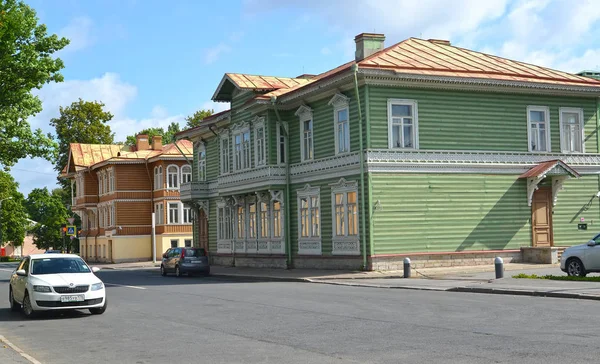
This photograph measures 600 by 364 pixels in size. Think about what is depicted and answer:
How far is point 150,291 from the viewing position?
2680 centimetres

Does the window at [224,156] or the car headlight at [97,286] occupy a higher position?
the window at [224,156]

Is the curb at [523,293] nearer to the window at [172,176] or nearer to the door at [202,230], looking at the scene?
the door at [202,230]

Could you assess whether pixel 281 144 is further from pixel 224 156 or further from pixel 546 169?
pixel 546 169

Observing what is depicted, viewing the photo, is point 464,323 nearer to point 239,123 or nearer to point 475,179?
point 475,179

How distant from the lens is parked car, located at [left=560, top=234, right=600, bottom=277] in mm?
24438

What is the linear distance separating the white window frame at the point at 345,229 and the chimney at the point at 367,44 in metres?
6.10

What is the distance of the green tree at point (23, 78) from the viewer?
1060 inches

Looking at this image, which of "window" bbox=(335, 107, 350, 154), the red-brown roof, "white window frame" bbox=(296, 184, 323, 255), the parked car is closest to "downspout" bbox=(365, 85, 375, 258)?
"window" bbox=(335, 107, 350, 154)

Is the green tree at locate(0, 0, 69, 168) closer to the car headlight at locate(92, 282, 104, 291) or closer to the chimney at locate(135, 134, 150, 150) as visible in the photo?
the car headlight at locate(92, 282, 104, 291)

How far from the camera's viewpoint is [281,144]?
38.4 meters

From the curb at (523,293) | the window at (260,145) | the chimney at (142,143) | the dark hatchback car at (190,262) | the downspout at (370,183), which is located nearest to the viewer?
the curb at (523,293)

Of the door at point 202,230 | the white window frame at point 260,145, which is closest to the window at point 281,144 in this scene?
the white window frame at point 260,145

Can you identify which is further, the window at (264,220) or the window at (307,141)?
the window at (264,220)

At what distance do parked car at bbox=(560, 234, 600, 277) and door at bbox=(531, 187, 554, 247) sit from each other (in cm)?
969
